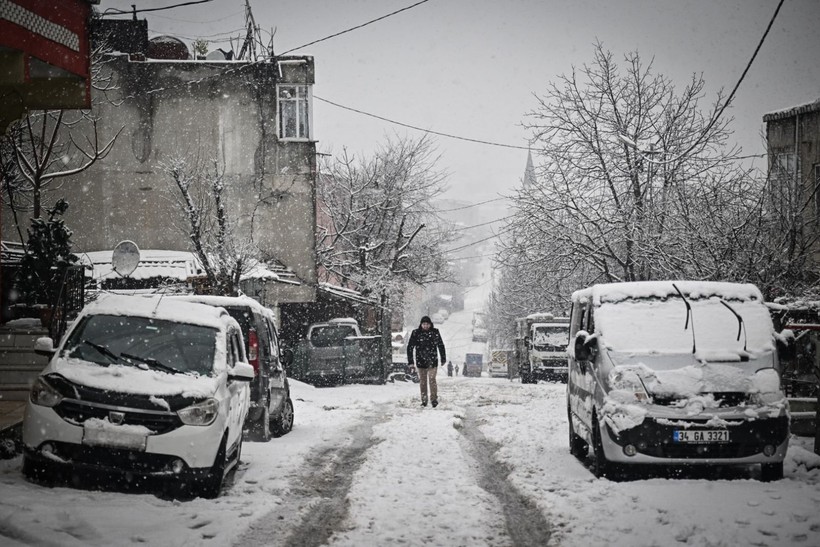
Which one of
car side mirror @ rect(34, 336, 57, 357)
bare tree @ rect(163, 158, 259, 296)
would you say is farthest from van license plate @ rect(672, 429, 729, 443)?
bare tree @ rect(163, 158, 259, 296)

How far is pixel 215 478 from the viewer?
24.6 feet

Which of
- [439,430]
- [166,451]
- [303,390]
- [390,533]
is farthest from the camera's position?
[303,390]

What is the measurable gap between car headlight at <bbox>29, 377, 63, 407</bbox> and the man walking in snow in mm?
10757

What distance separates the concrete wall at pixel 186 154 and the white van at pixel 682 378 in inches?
939

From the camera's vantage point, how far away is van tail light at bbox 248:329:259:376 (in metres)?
11.4

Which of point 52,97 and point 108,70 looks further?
point 108,70

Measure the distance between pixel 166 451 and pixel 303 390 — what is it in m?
16.4

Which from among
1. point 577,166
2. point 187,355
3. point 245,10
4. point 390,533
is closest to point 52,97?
point 187,355

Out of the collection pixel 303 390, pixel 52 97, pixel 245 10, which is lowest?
pixel 303 390

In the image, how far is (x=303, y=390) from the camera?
77.2 feet

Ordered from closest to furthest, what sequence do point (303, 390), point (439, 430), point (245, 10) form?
point (439, 430), point (303, 390), point (245, 10)

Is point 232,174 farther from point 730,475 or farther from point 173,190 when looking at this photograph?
point 730,475

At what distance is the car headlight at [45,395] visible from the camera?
739 cm

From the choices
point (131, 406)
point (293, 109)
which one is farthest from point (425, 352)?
point (293, 109)
